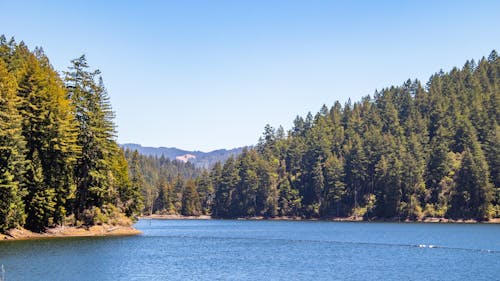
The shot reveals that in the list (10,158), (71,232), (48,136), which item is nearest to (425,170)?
(71,232)

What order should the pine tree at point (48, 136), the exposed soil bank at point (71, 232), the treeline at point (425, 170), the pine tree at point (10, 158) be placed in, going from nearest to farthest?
the pine tree at point (10, 158) → the exposed soil bank at point (71, 232) → the pine tree at point (48, 136) → the treeline at point (425, 170)

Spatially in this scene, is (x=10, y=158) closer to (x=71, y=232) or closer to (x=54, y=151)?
(x=54, y=151)

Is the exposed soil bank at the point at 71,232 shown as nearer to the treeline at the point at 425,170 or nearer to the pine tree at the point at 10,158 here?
the pine tree at the point at 10,158

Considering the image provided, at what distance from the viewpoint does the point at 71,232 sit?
262 ft

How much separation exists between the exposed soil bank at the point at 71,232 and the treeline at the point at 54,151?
1044 millimetres

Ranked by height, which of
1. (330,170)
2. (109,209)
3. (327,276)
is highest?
(330,170)

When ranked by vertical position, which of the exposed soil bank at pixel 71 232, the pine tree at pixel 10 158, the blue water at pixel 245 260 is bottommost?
the blue water at pixel 245 260

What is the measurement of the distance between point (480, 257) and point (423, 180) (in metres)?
107

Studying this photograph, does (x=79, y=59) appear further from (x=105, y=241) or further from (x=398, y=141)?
(x=398, y=141)

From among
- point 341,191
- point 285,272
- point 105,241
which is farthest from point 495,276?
point 341,191

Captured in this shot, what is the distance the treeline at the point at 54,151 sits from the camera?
67.8 metres

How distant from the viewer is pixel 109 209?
8794 centimetres

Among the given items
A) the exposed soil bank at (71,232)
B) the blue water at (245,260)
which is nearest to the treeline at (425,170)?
the blue water at (245,260)

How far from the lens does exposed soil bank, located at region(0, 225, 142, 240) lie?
229 ft
